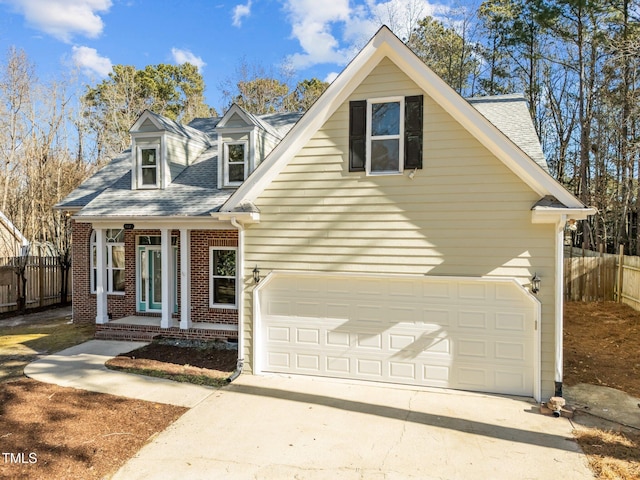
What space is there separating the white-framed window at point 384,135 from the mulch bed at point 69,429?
5.76m

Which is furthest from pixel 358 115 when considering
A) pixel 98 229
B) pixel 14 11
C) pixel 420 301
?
pixel 14 11

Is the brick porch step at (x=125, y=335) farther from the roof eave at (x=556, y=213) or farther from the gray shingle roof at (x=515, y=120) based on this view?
the gray shingle roof at (x=515, y=120)

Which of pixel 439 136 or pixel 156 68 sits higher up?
pixel 156 68

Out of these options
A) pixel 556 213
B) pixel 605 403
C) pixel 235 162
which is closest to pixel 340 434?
pixel 605 403

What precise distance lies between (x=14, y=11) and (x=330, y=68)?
15613 mm

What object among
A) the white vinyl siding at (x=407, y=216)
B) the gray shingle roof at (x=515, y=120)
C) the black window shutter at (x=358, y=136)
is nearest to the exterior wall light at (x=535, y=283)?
the white vinyl siding at (x=407, y=216)

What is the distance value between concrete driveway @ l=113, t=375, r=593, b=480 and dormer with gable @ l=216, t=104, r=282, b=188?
6318mm

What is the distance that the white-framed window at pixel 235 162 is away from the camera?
11.9 m

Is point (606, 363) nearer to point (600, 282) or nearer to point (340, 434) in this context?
point (340, 434)

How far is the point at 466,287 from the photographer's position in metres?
7.66

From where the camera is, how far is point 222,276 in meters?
11.8

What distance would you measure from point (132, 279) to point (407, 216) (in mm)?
9103

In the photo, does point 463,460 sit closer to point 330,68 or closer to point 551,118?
point 330,68

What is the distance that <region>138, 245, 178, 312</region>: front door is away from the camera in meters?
12.7
